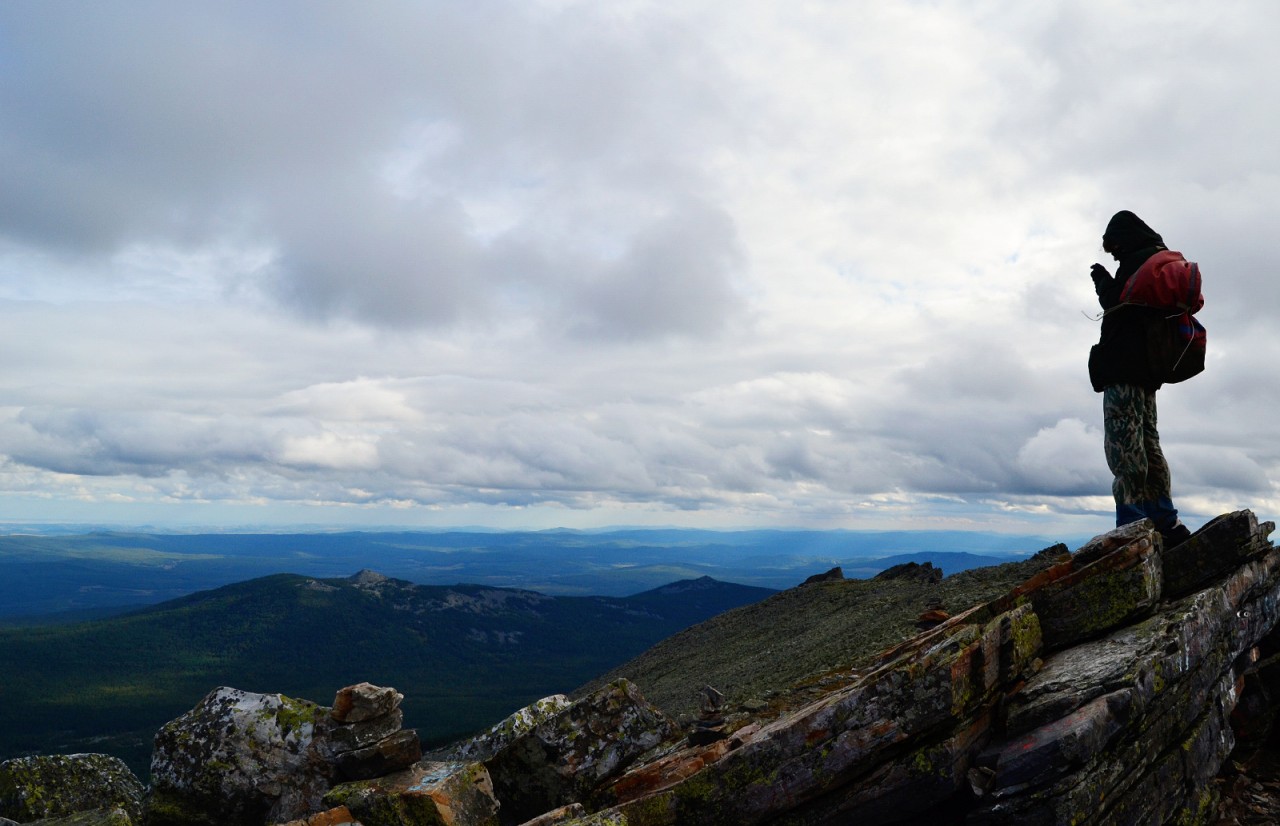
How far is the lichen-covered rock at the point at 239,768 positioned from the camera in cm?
1858

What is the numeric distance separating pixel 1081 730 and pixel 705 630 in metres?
64.5

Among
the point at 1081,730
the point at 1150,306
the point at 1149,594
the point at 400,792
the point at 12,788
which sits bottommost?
the point at 12,788

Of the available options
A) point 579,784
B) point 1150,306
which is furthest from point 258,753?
point 1150,306

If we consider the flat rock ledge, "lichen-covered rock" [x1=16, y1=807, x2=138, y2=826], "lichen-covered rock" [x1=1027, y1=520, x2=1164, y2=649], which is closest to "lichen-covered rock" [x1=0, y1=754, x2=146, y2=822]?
"lichen-covered rock" [x1=16, y1=807, x2=138, y2=826]

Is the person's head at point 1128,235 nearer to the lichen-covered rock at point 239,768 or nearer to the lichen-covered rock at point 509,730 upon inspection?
the lichen-covered rock at point 509,730

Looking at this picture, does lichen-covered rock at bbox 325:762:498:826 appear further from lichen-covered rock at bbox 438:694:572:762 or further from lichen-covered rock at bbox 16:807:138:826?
lichen-covered rock at bbox 16:807:138:826

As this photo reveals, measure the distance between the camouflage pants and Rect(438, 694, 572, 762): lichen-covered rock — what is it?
15435mm

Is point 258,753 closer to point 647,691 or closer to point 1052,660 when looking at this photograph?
point 1052,660

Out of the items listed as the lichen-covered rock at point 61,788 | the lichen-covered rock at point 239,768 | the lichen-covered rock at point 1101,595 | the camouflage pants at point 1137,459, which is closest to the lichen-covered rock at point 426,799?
the lichen-covered rock at point 239,768

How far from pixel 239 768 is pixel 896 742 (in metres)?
15.4

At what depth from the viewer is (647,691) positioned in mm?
53562

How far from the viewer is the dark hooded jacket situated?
19828mm

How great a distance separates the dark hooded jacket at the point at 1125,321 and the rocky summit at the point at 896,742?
434 centimetres

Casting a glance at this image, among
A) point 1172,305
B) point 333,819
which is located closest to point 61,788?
point 333,819
